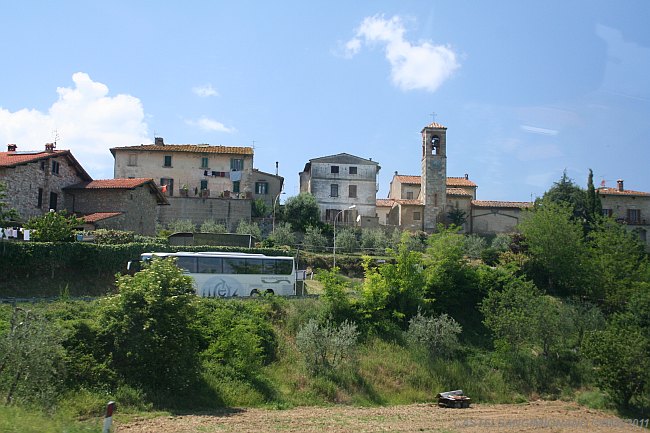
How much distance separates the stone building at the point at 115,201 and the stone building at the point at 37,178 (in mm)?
1065

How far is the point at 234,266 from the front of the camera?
36.7 m

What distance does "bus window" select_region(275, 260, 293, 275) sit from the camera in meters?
37.7

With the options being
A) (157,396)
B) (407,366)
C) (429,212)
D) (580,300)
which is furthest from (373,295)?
(429,212)

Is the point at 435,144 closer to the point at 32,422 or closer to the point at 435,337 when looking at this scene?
the point at 435,337

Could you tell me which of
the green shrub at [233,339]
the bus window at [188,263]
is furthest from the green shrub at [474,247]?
the green shrub at [233,339]

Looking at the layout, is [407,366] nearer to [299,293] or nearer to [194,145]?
Answer: [299,293]

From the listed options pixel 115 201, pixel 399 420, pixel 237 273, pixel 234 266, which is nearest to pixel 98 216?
pixel 115 201

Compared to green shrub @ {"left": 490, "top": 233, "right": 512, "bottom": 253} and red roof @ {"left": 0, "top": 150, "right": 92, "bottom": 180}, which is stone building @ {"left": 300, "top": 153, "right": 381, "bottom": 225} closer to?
green shrub @ {"left": 490, "top": 233, "right": 512, "bottom": 253}

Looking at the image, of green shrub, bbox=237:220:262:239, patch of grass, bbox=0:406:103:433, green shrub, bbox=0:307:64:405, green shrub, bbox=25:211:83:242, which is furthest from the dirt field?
green shrub, bbox=237:220:262:239

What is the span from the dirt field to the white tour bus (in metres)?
11.4

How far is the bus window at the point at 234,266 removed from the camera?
120ft

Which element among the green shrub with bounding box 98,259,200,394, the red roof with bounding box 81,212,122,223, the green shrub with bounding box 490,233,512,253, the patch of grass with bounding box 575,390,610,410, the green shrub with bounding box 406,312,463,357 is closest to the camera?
the green shrub with bounding box 98,259,200,394

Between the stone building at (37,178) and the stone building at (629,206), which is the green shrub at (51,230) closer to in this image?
the stone building at (37,178)

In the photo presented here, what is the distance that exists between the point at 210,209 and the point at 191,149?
281 inches
